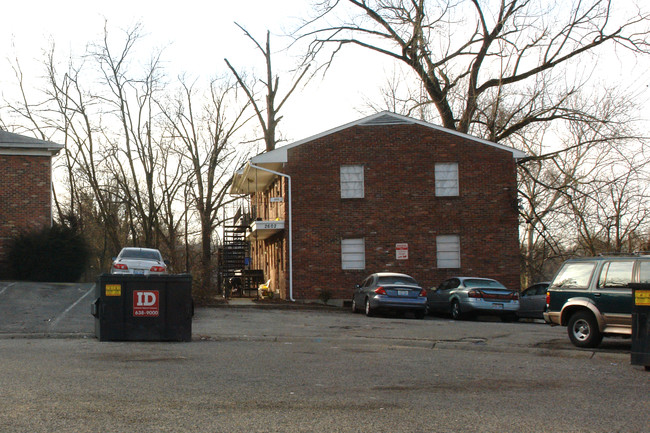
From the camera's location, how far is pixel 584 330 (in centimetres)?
1375

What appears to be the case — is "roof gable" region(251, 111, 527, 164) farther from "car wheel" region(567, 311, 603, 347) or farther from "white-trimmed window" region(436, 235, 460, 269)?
"car wheel" region(567, 311, 603, 347)

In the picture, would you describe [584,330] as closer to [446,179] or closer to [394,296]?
[394,296]

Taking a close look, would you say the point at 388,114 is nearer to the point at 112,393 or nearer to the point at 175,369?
the point at 175,369

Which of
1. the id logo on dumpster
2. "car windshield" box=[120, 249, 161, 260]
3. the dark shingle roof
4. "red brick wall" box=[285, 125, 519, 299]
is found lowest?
the id logo on dumpster

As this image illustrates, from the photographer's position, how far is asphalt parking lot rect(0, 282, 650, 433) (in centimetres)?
659

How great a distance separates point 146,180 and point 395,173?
74.0 feet

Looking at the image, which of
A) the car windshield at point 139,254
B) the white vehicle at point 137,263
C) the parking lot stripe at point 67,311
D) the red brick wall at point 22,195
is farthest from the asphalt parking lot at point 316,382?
the red brick wall at point 22,195

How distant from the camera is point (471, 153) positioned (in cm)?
2970

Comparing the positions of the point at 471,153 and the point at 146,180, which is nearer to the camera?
the point at 471,153

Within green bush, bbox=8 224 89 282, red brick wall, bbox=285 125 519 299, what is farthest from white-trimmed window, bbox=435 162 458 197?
green bush, bbox=8 224 89 282

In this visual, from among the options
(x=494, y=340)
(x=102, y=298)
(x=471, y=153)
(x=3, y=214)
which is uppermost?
(x=471, y=153)

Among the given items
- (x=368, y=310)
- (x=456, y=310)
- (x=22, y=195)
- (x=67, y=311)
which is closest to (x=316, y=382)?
(x=67, y=311)

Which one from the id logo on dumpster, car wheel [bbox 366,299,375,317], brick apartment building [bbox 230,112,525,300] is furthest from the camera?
brick apartment building [bbox 230,112,525,300]

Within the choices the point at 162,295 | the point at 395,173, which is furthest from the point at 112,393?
the point at 395,173
